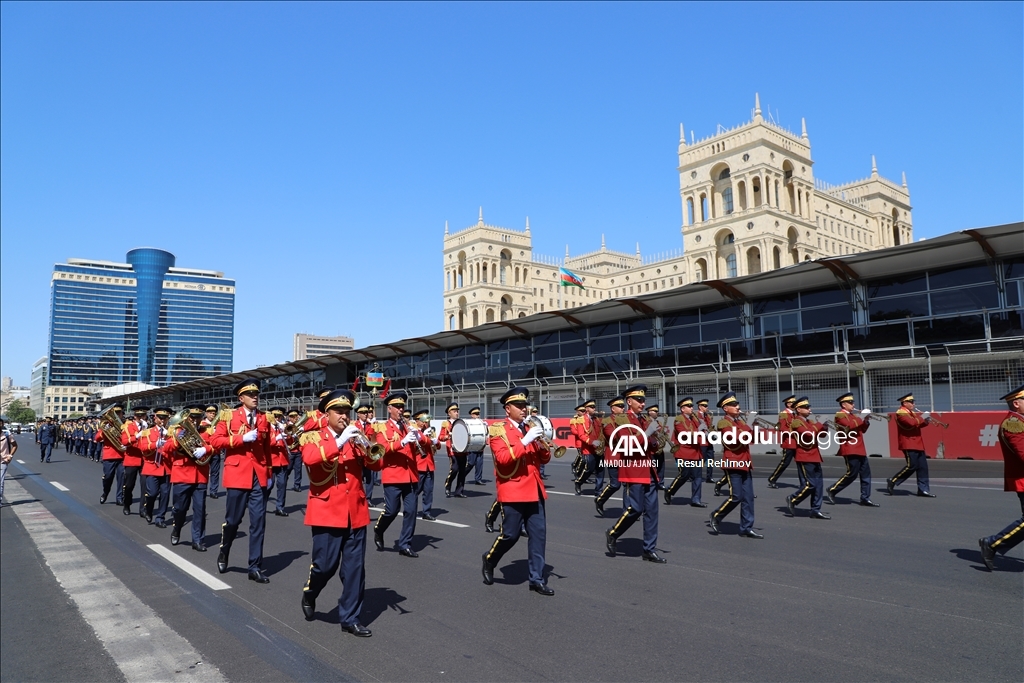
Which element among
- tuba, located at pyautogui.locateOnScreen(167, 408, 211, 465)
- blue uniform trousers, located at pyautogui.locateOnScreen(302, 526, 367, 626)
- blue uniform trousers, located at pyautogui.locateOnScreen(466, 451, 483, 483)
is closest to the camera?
blue uniform trousers, located at pyautogui.locateOnScreen(302, 526, 367, 626)

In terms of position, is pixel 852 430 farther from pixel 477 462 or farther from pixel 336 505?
pixel 336 505

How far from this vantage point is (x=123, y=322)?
612 feet

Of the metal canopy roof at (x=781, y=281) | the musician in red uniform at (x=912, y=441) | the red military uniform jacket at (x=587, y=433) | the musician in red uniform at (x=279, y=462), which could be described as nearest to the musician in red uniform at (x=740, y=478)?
the red military uniform jacket at (x=587, y=433)

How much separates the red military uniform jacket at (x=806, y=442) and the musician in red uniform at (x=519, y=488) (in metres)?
6.48

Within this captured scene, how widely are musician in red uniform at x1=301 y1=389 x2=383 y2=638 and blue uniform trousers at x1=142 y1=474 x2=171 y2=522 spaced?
701 centimetres

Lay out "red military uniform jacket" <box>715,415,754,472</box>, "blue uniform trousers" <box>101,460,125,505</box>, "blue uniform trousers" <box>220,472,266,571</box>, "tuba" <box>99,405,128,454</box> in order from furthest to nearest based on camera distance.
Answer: "blue uniform trousers" <box>101,460,125,505</box> < "tuba" <box>99,405,128,454</box> < "red military uniform jacket" <box>715,415,754,472</box> < "blue uniform trousers" <box>220,472,266,571</box>

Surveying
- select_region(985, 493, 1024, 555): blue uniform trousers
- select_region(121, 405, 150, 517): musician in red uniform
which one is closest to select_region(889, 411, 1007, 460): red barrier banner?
select_region(985, 493, 1024, 555): blue uniform trousers

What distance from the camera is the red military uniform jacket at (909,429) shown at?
41.0 feet

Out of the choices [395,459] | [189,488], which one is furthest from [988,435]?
[189,488]

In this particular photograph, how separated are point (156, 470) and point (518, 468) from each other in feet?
27.2

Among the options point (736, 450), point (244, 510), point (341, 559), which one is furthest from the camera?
point (736, 450)

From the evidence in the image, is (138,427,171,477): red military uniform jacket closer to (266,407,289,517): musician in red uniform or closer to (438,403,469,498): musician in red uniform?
(266,407,289,517): musician in red uniform

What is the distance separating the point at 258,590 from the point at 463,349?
3829 centimetres

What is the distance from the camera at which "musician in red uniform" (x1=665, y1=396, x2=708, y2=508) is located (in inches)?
514
